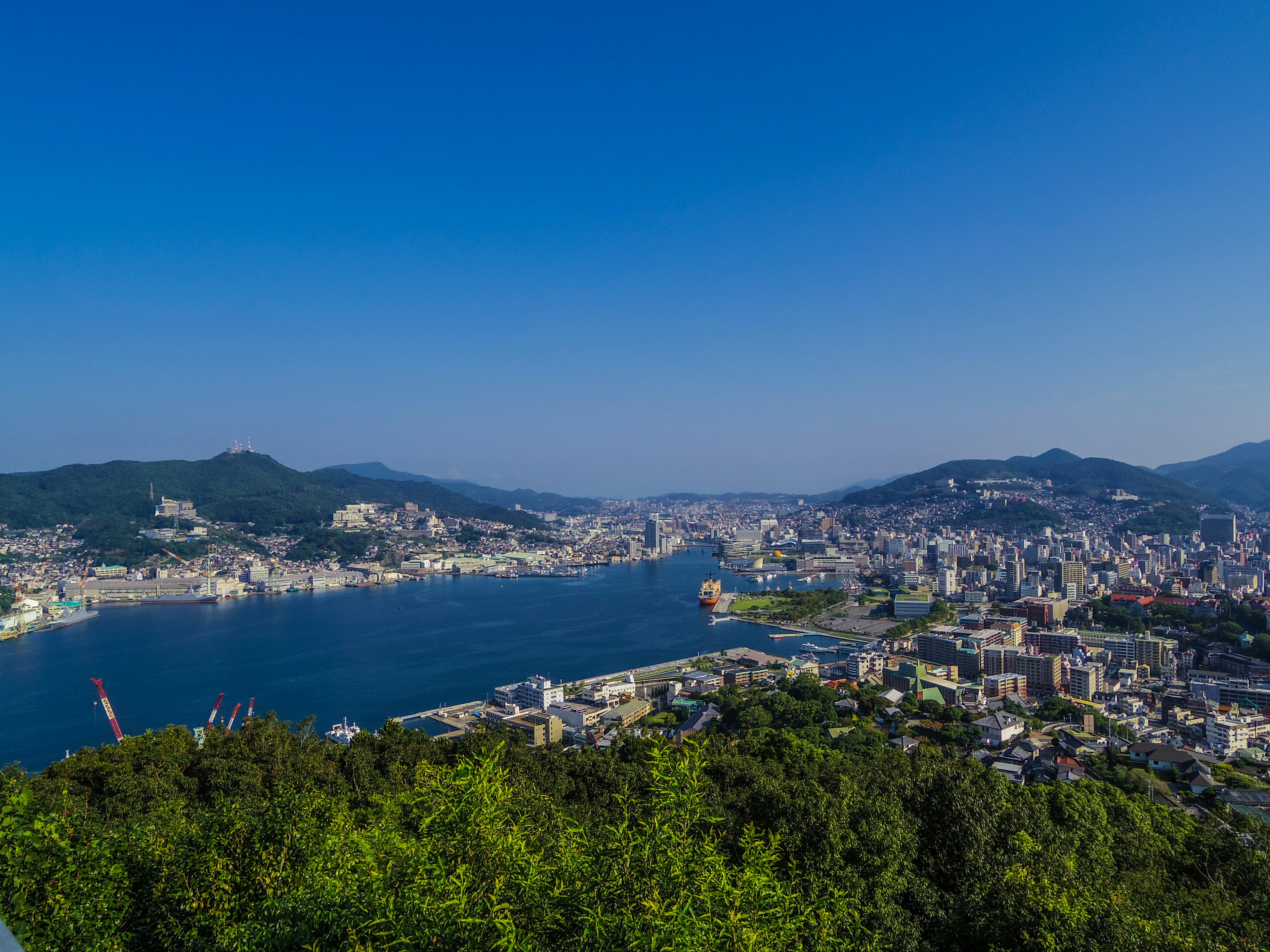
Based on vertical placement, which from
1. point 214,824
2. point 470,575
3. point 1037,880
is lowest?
point 470,575

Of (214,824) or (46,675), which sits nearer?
(214,824)

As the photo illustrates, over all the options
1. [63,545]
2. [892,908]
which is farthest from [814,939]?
[63,545]

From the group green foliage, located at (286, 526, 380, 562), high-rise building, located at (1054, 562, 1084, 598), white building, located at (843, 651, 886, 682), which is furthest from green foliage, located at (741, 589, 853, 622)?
green foliage, located at (286, 526, 380, 562)

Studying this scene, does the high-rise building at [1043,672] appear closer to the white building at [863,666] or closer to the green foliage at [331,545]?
the white building at [863,666]

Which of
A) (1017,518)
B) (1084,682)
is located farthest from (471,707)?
(1017,518)

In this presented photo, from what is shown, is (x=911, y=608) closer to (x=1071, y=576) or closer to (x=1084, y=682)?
(x=1071, y=576)

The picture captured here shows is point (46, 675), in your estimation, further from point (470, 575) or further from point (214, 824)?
point (470, 575)

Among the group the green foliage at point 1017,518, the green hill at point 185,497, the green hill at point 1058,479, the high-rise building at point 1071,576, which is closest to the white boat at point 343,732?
the high-rise building at point 1071,576
